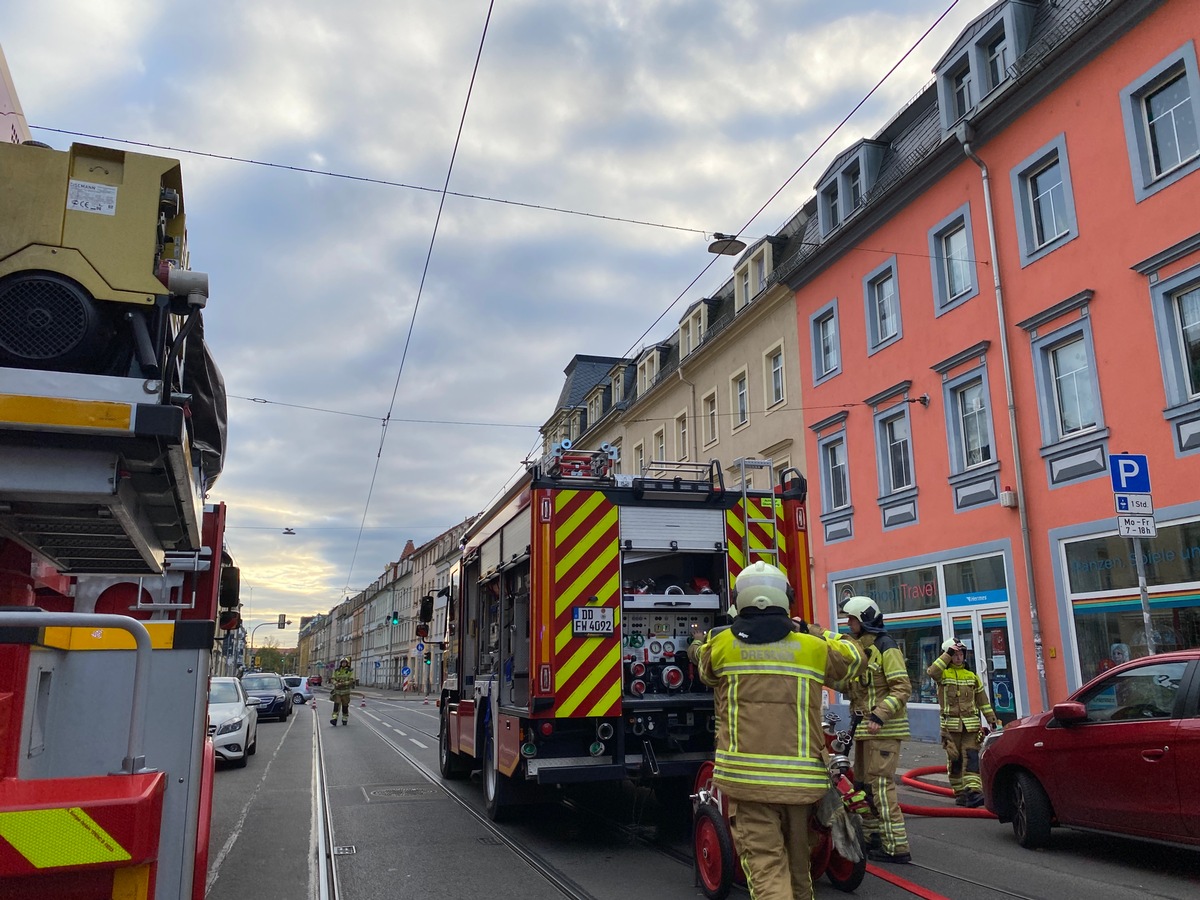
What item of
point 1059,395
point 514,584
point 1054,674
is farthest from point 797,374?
point 514,584

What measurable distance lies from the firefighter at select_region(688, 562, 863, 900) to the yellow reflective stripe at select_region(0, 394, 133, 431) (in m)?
2.87

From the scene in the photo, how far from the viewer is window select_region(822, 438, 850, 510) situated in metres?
19.2

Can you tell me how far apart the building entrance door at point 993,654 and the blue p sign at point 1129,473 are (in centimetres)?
629

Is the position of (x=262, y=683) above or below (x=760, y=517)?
below

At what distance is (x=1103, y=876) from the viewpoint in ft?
20.2

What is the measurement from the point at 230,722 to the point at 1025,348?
1319 centimetres

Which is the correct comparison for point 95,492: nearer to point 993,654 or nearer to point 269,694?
point 993,654

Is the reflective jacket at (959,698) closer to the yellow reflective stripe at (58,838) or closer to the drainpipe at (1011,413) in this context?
the drainpipe at (1011,413)

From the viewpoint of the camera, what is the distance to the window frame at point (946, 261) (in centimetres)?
1562

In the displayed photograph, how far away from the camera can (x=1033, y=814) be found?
22.9 ft

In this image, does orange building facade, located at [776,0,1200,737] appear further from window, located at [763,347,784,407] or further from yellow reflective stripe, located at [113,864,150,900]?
yellow reflective stripe, located at [113,864,150,900]

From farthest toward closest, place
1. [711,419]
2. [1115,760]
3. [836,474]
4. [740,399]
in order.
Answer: [711,419]
[740,399]
[836,474]
[1115,760]

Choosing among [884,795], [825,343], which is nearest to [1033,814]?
[884,795]

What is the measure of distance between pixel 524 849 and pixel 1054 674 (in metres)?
9.35
